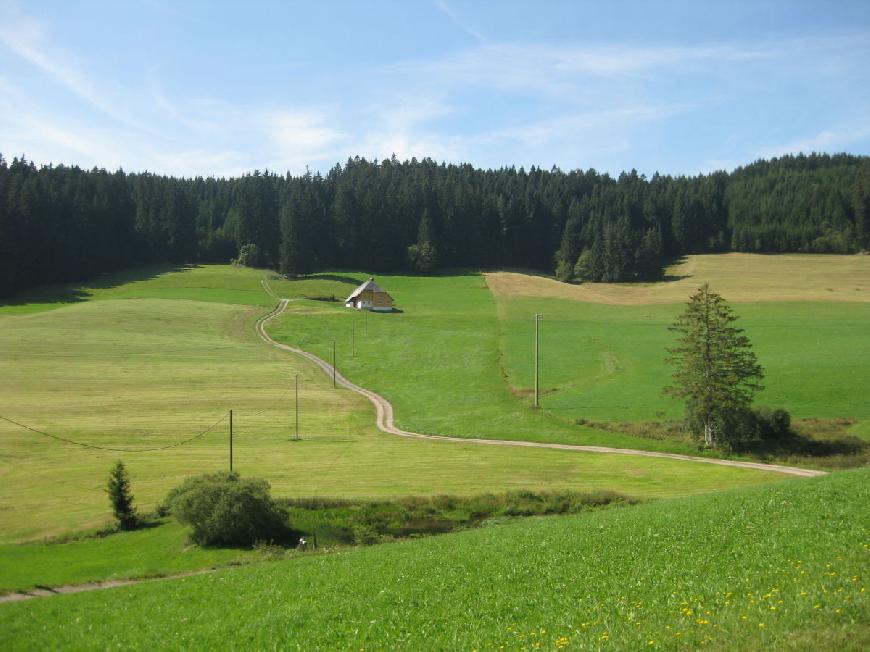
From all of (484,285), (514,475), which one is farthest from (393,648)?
(484,285)

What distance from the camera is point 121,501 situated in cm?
3694

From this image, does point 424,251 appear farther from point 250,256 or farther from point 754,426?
point 754,426

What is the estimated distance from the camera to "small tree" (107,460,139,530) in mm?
36781

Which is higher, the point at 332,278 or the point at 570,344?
the point at 332,278

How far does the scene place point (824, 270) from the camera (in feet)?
425

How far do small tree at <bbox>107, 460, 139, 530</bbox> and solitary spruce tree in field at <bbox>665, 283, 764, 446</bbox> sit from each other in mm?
39778

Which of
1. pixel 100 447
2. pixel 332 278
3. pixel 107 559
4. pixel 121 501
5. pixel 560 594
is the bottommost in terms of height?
pixel 107 559

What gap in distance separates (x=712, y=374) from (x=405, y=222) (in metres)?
109

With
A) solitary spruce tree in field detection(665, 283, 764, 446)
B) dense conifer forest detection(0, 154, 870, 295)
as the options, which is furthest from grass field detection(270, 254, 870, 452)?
dense conifer forest detection(0, 154, 870, 295)

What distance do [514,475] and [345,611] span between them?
1215 inches

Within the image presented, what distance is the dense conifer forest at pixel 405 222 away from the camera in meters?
140

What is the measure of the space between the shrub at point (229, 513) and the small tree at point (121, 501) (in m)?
3.94

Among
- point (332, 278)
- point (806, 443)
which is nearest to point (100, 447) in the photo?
point (806, 443)

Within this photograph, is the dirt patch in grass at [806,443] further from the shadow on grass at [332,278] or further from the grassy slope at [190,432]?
the shadow on grass at [332,278]
